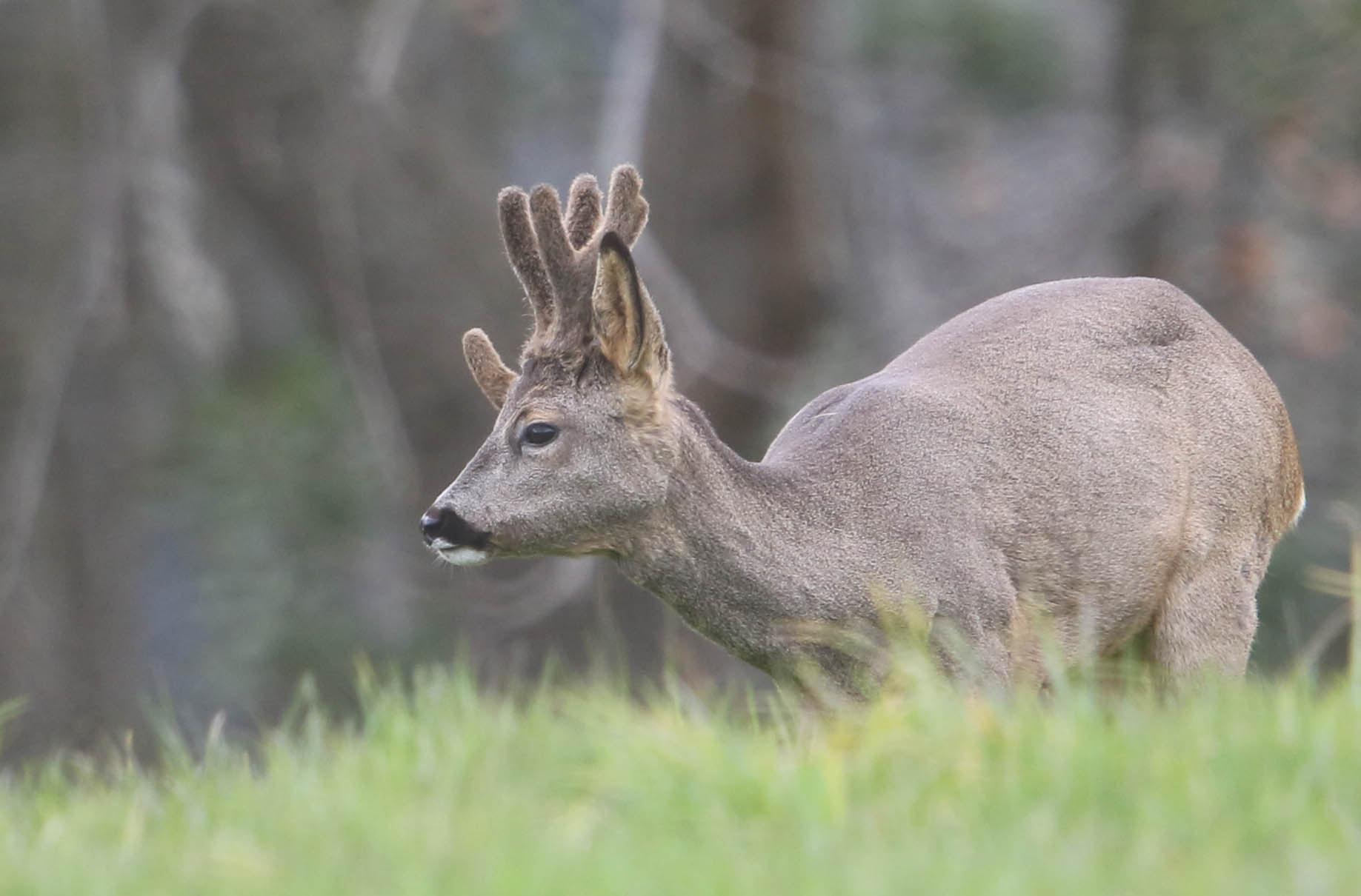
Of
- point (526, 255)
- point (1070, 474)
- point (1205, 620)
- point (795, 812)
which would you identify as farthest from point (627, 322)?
point (795, 812)

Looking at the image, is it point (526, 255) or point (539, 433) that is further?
point (526, 255)

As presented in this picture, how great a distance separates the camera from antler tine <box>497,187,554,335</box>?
6641 mm

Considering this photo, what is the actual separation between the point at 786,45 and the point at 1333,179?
382 centimetres

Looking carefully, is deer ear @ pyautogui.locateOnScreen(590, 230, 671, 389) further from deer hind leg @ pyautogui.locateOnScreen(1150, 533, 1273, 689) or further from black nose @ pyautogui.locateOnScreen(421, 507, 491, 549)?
deer hind leg @ pyautogui.locateOnScreen(1150, 533, 1273, 689)

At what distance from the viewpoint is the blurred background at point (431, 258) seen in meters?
13.0

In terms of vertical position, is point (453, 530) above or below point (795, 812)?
above

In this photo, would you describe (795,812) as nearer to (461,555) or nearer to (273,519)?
(461,555)

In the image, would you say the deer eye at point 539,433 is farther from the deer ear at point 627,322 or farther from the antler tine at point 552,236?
the antler tine at point 552,236

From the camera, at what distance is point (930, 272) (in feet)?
54.4

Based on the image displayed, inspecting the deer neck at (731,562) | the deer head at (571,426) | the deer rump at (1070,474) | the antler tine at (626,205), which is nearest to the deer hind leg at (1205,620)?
the deer rump at (1070,474)

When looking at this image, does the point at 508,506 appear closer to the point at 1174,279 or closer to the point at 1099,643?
the point at 1099,643

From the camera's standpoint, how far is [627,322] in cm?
635

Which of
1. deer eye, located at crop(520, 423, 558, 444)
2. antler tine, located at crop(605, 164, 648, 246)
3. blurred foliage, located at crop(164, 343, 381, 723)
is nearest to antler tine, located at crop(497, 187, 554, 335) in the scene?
antler tine, located at crop(605, 164, 648, 246)

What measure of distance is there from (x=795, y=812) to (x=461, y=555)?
77.9 inches
